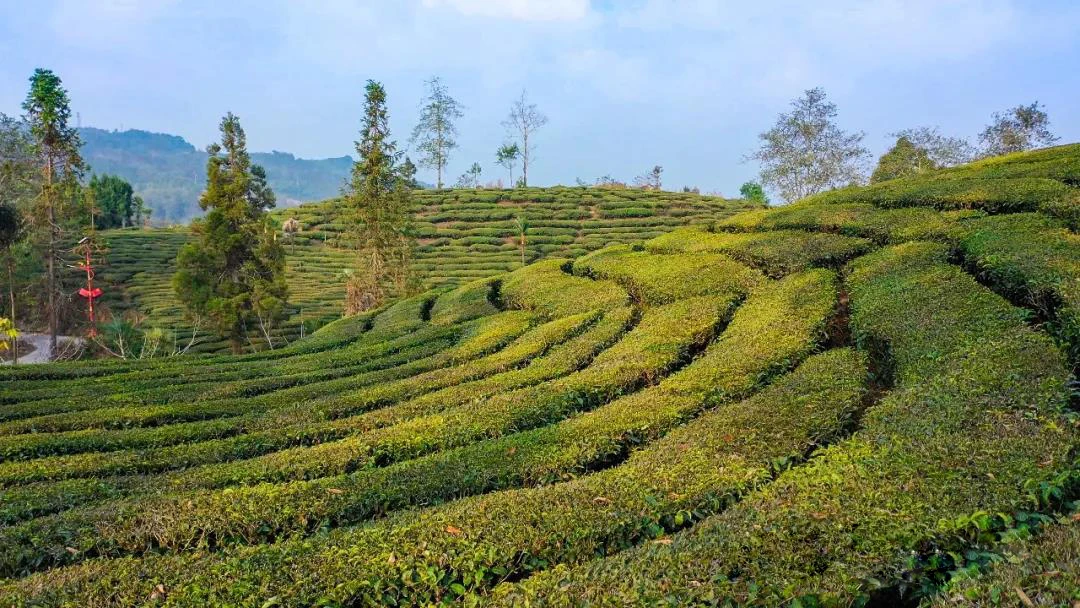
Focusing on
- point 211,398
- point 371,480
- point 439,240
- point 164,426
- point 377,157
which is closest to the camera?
point 371,480

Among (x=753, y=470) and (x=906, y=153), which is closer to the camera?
(x=753, y=470)

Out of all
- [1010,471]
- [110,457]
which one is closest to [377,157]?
[110,457]

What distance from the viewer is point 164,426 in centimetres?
862

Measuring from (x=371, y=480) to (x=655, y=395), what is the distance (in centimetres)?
329

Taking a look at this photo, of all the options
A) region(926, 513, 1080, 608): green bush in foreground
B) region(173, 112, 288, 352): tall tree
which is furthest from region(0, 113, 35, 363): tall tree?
region(926, 513, 1080, 608): green bush in foreground

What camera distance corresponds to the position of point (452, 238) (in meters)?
49.2

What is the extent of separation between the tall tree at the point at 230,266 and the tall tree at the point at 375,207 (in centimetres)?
324

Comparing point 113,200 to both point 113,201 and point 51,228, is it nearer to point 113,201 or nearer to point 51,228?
point 113,201

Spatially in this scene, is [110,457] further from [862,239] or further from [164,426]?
[862,239]

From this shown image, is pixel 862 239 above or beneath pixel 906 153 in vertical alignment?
beneath

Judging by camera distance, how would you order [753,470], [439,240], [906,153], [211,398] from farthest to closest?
[439,240]
[906,153]
[211,398]
[753,470]

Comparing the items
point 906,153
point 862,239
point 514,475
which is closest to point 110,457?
point 514,475

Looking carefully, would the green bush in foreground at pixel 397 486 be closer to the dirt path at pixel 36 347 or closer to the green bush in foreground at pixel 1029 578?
the green bush in foreground at pixel 1029 578

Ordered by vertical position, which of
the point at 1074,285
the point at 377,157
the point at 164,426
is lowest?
the point at 164,426
